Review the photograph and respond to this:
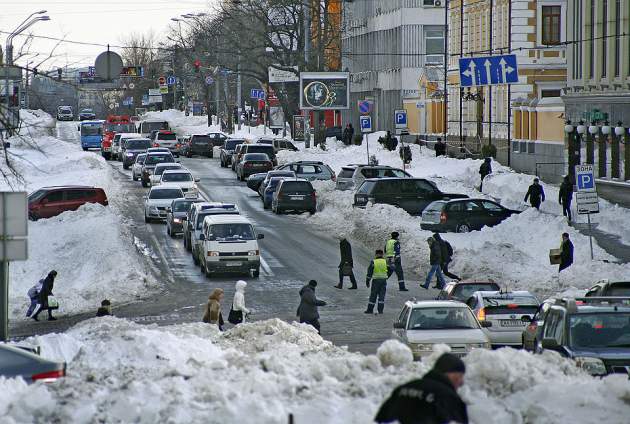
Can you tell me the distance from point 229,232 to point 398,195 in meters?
13.8

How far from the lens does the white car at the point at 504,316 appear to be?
22.9 meters

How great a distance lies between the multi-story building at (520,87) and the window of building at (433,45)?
12.7 metres

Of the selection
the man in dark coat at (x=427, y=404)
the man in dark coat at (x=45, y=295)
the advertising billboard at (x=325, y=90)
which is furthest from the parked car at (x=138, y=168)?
the man in dark coat at (x=427, y=404)

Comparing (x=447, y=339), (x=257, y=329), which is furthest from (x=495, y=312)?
(x=257, y=329)

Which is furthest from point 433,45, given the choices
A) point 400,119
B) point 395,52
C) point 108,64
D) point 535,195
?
point 108,64

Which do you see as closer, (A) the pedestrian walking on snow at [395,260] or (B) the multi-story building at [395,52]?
(A) the pedestrian walking on snow at [395,260]

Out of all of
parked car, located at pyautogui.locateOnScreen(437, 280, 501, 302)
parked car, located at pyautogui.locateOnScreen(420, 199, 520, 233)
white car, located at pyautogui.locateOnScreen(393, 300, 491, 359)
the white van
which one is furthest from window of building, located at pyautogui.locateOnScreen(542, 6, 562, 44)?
white car, located at pyautogui.locateOnScreen(393, 300, 491, 359)

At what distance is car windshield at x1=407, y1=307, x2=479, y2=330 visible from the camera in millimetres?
21203

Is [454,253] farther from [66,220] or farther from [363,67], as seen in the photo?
[363,67]

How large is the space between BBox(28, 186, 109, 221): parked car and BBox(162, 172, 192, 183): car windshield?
235 inches

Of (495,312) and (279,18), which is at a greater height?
(279,18)

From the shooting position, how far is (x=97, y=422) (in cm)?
1227

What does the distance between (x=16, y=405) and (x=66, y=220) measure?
3267 cm

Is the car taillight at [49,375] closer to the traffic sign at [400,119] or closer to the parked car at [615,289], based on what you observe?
the parked car at [615,289]
